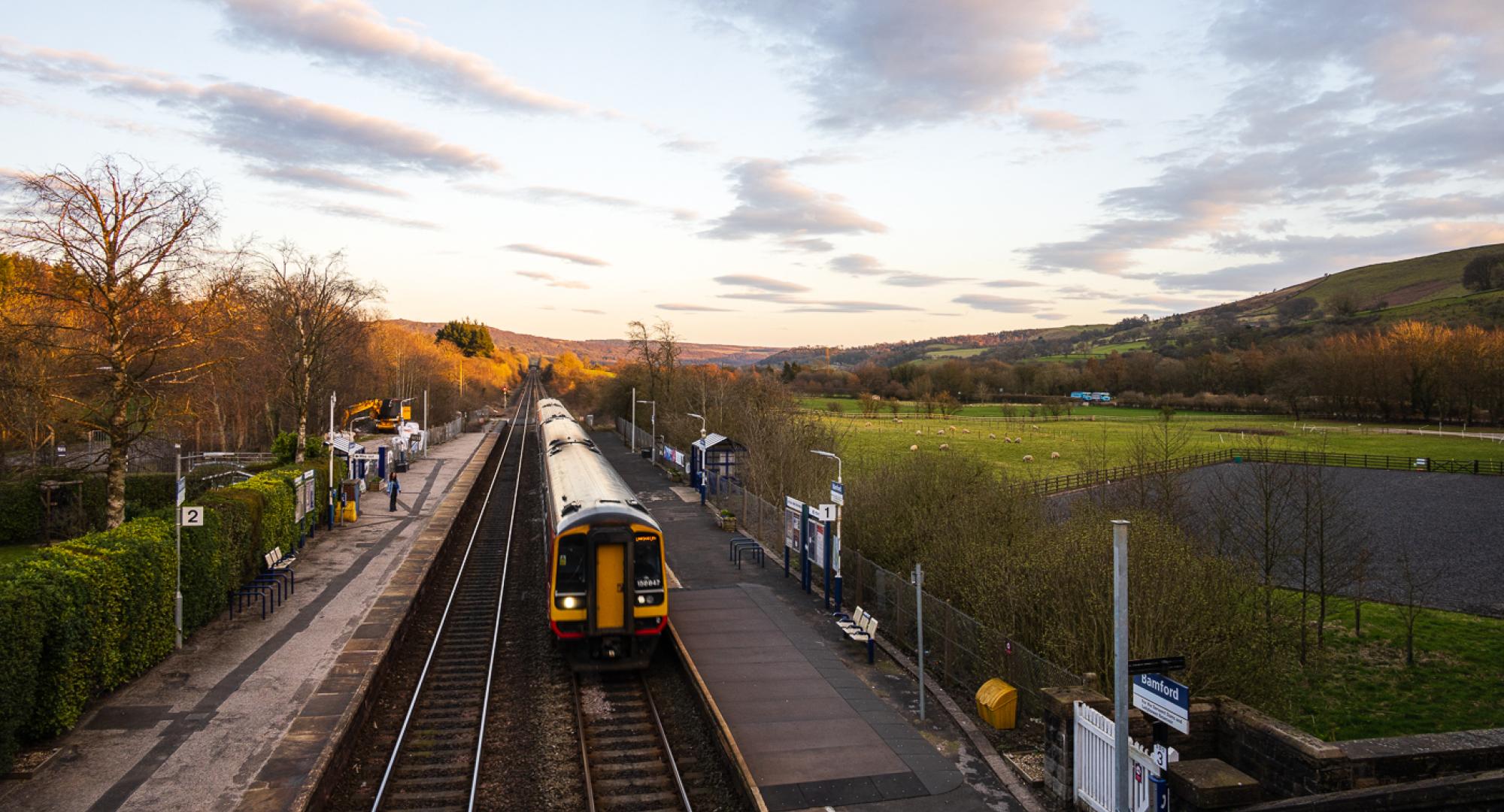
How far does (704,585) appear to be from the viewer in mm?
22047

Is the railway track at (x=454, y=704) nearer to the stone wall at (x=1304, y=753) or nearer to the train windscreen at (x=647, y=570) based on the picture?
the train windscreen at (x=647, y=570)

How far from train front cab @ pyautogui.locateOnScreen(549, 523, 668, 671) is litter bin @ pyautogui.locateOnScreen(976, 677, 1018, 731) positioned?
567cm

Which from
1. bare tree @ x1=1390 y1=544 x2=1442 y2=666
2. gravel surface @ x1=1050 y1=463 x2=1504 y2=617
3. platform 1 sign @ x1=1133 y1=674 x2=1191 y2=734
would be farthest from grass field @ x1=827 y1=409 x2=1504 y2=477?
platform 1 sign @ x1=1133 y1=674 x2=1191 y2=734

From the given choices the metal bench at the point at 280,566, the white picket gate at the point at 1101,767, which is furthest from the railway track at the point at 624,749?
the metal bench at the point at 280,566

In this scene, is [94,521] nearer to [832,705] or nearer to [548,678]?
[548,678]

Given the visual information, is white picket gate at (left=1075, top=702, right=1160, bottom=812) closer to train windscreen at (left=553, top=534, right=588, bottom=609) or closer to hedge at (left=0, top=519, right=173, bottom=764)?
train windscreen at (left=553, top=534, right=588, bottom=609)

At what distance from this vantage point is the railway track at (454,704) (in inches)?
425

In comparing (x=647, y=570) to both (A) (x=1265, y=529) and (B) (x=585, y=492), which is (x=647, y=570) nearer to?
(B) (x=585, y=492)

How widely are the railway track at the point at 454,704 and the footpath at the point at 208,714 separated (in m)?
1.72

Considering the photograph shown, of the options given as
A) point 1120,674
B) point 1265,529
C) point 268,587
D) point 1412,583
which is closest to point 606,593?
point 1120,674

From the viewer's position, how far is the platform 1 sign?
24.3 feet

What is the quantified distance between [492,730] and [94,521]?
25.4 m

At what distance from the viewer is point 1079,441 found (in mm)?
75375

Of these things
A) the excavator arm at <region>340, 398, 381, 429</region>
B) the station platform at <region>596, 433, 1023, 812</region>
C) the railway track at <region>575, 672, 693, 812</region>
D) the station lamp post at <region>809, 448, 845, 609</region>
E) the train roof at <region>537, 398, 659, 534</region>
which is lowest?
the railway track at <region>575, 672, 693, 812</region>
